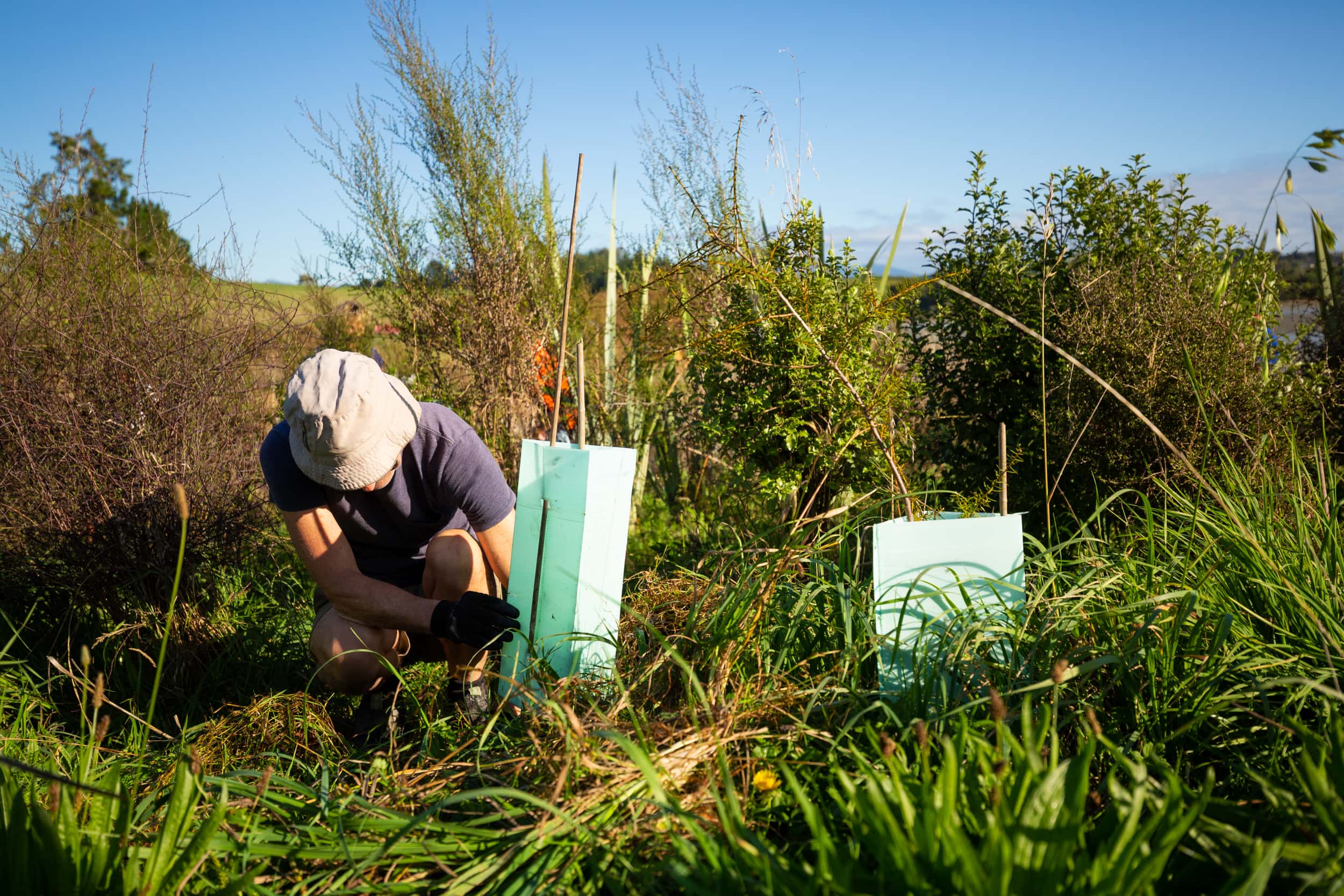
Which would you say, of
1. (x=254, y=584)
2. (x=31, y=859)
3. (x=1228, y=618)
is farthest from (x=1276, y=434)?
(x=254, y=584)

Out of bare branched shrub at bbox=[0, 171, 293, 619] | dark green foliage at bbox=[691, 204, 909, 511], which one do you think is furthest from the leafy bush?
bare branched shrub at bbox=[0, 171, 293, 619]

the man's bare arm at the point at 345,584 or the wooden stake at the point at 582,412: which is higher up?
the wooden stake at the point at 582,412

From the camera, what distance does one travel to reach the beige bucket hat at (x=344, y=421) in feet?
6.93

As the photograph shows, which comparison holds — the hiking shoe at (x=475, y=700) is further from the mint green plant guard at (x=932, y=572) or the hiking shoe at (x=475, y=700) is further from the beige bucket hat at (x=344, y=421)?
the mint green plant guard at (x=932, y=572)

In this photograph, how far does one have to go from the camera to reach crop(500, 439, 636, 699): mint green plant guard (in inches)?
74.9

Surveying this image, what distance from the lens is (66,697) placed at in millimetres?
2779

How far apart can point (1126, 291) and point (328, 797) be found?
2841 millimetres

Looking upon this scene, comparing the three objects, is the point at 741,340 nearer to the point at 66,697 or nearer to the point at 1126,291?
the point at 1126,291

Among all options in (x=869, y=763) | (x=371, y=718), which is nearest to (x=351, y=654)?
(x=371, y=718)

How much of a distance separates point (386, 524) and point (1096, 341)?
245cm

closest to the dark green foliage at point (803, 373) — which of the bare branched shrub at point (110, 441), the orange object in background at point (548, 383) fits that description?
the orange object in background at point (548, 383)

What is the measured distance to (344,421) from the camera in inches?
83.0

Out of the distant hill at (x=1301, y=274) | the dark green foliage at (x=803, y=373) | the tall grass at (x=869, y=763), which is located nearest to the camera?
the tall grass at (x=869, y=763)

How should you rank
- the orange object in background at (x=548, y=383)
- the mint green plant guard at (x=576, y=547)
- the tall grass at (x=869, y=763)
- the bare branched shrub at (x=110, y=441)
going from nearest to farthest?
the tall grass at (x=869, y=763) → the mint green plant guard at (x=576, y=547) → the bare branched shrub at (x=110, y=441) → the orange object in background at (x=548, y=383)
